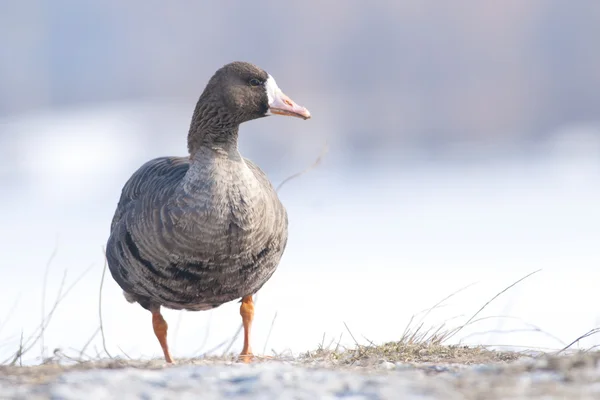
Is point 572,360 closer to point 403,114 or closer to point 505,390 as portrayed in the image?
point 505,390

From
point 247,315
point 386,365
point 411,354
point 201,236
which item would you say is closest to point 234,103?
point 201,236

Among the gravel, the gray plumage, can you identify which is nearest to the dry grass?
the gray plumage

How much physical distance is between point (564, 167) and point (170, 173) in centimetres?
2023

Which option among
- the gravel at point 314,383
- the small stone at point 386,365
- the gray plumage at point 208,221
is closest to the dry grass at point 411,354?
the small stone at point 386,365

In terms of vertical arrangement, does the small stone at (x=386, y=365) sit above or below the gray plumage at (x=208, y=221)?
below

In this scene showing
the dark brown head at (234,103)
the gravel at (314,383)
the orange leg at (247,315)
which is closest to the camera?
the gravel at (314,383)

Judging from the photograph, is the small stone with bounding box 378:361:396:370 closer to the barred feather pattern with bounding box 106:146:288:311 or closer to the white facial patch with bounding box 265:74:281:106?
the barred feather pattern with bounding box 106:146:288:311

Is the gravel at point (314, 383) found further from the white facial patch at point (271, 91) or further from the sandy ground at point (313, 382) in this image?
the white facial patch at point (271, 91)

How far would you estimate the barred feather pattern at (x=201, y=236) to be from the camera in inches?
229

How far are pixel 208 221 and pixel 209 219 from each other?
1cm

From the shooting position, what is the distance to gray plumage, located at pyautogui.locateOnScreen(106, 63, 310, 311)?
19.1 ft

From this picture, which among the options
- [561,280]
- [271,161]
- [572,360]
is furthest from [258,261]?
[271,161]

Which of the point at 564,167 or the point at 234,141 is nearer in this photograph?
the point at 234,141

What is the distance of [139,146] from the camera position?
31.2m
